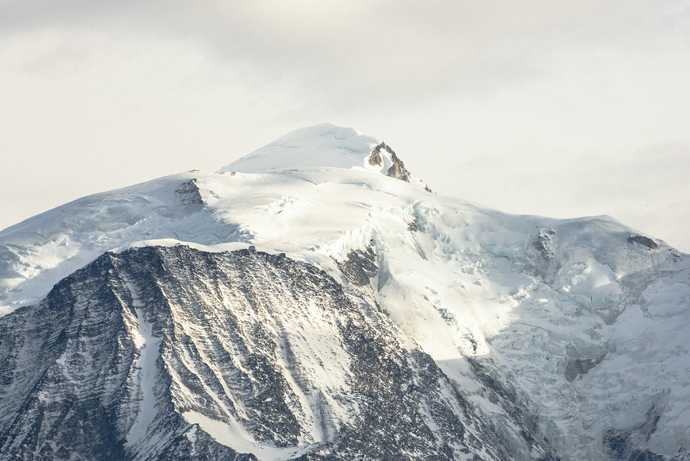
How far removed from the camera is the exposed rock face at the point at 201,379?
165 meters

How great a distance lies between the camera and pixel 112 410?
167375 millimetres

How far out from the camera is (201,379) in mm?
173875

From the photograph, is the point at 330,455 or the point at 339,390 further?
the point at 339,390

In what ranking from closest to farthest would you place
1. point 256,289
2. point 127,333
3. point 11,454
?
point 11,454 < point 127,333 < point 256,289

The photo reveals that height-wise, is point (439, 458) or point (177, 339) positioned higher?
point (177, 339)

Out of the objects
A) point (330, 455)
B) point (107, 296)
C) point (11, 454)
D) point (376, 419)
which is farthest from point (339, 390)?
point (11, 454)

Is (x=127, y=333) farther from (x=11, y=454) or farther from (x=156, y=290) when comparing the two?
(x=11, y=454)

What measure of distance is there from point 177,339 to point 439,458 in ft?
160

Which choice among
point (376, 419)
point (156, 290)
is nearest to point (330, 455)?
point (376, 419)

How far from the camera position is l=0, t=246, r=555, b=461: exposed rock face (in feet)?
541

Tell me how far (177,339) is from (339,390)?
95.4 ft

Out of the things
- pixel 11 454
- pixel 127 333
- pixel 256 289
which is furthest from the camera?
pixel 256 289

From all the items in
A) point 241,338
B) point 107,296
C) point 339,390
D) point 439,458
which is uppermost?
point 107,296

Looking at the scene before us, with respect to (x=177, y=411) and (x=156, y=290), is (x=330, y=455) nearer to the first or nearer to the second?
(x=177, y=411)
